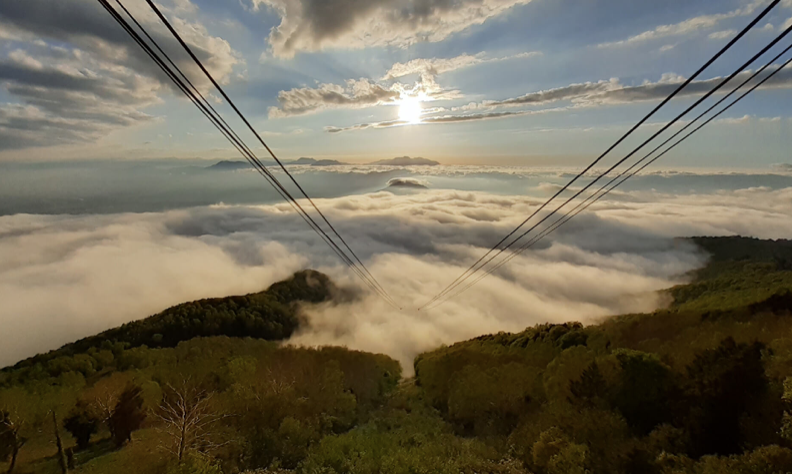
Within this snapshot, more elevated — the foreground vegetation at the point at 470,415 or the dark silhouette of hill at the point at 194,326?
the foreground vegetation at the point at 470,415

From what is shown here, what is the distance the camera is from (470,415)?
138ft

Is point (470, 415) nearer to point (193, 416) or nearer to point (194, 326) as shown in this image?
point (193, 416)

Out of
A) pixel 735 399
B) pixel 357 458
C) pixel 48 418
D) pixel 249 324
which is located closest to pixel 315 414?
pixel 357 458

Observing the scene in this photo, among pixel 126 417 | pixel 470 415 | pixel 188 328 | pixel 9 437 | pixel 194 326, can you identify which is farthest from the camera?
pixel 194 326

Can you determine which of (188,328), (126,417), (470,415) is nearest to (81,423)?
(126,417)

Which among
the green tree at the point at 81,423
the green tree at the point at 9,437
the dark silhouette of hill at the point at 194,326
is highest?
the green tree at the point at 9,437

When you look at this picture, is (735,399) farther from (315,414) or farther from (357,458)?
(315,414)

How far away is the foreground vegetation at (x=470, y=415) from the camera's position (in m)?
23.8

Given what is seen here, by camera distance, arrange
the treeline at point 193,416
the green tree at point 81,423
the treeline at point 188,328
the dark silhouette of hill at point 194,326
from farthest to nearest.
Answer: the dark silhouette of hill at point 194,326, the treeline at point 188,328, the green tree at point 81,423, the treeline at point 193,416

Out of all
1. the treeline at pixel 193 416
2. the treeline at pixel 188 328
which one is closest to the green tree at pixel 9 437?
the treeline at pixel 193 416

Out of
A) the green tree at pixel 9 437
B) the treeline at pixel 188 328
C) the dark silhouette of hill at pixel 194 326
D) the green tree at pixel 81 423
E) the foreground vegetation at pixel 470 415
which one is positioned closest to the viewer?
the foreground vegetation at pixel 470 415

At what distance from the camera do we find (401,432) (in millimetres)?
34781

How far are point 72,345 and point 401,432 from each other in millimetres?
151312

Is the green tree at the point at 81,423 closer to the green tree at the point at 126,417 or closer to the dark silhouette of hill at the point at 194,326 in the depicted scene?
the green tree at the point at 126,417
